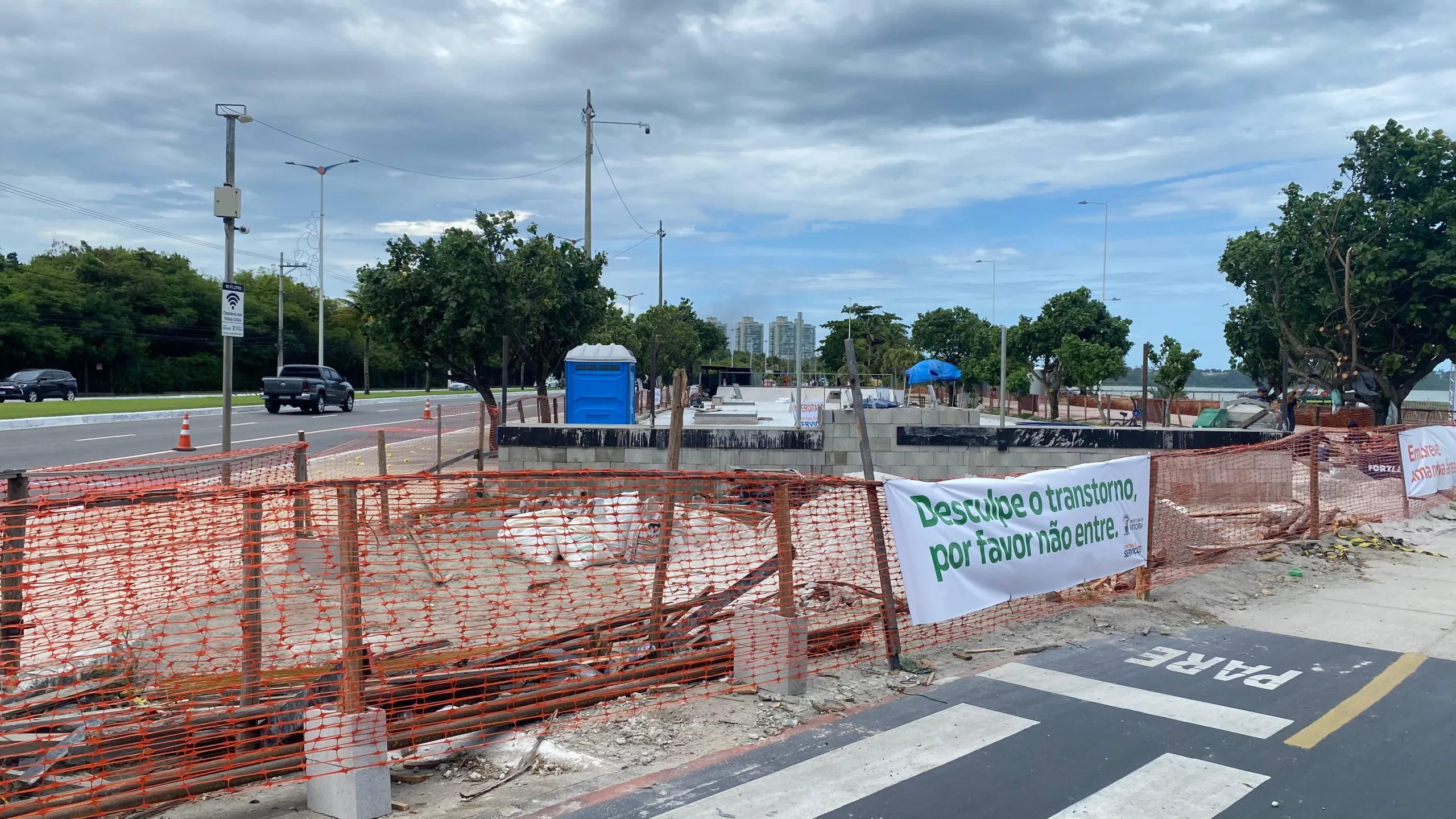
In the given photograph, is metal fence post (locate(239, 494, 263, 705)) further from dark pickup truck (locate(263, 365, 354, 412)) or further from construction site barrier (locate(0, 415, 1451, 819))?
dark pickup truck (locate(263, 365, 354, 412))

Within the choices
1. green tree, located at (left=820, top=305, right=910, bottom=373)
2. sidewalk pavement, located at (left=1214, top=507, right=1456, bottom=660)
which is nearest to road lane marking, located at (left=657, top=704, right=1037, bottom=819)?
sidewalk pavement, located at (left=1214, top=507, right=1456, bottom=660)

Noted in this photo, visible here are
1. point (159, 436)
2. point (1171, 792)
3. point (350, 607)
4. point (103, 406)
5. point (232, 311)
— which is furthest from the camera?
point (103, 406)

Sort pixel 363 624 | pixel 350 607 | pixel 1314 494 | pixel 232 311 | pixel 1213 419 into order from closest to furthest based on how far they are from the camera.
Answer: pixel 350 607
pixel 363 624
pixel 1314 494
pixel 232 311
pixel 1213 419

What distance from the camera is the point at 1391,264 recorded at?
70.5ft

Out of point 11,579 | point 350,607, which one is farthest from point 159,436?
point 350,607

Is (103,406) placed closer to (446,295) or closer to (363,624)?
(446,295)

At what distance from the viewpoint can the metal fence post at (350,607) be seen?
4.43 metres

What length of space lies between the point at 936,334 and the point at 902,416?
6806cm

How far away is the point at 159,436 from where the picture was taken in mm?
24891

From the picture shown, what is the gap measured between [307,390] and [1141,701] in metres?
35.5

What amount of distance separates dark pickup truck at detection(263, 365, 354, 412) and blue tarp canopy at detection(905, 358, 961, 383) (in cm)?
2240

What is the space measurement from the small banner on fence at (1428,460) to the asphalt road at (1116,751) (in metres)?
8.19

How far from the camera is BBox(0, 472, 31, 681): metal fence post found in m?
4.26

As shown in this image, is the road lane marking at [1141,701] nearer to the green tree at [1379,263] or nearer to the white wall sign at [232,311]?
the white wall sign at [232,311]
